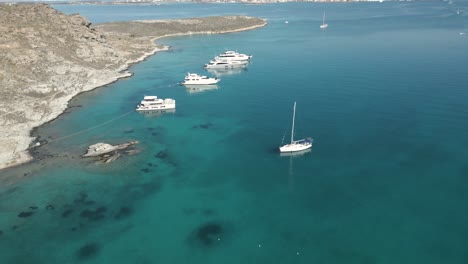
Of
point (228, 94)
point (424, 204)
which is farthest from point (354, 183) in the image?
point (228, 94)

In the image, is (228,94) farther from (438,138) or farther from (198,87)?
(438,138)

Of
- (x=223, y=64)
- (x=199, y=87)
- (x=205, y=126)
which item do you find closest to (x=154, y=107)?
(x=205, y=126)

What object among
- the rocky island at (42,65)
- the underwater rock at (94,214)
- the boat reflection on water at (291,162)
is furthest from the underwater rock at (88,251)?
the boat reflection on water at (291,162)

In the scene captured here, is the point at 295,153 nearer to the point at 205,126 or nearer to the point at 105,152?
the point at 205,126

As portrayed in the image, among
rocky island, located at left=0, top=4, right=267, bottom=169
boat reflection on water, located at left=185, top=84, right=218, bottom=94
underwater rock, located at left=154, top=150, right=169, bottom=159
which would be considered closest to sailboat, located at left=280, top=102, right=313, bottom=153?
underwater rock, located at left=154, top=150, right=169, bottom=159

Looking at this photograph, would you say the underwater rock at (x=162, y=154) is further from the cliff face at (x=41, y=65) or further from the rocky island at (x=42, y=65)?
the cliff face at (x=41, y=65)
